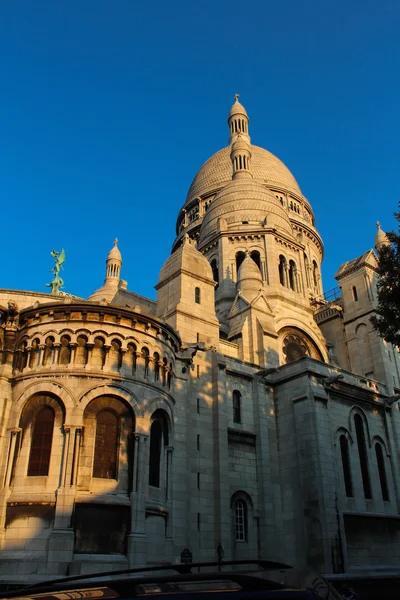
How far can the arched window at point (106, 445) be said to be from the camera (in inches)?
889

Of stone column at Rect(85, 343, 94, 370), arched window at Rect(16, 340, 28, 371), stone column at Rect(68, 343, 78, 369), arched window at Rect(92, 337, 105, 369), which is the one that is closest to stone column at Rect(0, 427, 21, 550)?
arched window at Rect(16, 340, 28, 371)

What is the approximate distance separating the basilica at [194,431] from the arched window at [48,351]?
6cm

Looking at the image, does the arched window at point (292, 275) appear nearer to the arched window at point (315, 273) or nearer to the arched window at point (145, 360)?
the arched window at point (315, 273)

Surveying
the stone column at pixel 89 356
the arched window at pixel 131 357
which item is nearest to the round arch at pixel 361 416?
the arched window at pixel 131 357

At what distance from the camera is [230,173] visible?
67.9 m

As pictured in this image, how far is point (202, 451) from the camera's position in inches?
1101

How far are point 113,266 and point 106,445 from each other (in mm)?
35587

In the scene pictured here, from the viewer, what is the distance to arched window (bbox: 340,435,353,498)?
31.0 m

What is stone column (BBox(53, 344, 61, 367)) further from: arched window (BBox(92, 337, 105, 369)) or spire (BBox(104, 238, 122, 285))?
spire (BBox(104, 238, 122, 285))

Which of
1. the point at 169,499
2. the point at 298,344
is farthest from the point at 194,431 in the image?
the point at 298,344

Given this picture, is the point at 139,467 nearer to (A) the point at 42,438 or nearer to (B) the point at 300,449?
(A) the point at 42,438

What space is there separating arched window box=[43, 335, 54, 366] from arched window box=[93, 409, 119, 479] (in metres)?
3.31

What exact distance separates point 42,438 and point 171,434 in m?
6.31

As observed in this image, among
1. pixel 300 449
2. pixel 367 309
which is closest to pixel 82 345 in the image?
pixel 300 449
